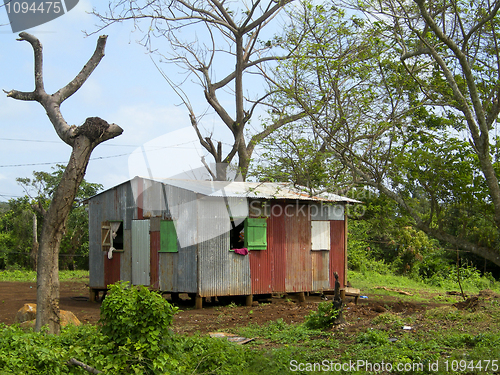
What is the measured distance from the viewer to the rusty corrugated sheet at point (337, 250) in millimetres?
15727

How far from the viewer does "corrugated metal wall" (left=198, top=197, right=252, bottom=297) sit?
43.6 feet

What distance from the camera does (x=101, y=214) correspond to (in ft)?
53.1

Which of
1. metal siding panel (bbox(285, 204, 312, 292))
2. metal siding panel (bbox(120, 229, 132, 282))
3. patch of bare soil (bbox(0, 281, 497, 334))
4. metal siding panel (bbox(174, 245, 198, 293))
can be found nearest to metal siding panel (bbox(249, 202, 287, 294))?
metal siding panel (bbox(285, 204, 312, 292))

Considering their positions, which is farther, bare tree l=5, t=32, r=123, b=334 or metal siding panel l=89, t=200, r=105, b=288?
metal siding panel l=89, t=200, r=105, b=288

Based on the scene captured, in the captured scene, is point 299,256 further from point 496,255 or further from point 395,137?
point 496,255

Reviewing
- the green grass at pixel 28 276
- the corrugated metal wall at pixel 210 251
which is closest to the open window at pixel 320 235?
the corrugated metal wall at pixel 210 251

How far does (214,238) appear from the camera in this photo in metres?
13.5

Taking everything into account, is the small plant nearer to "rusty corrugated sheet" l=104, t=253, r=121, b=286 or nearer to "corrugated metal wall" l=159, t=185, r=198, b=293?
"corrugated metal wall" l=159, t=185, r=198, b=293

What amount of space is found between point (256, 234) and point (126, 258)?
167 inches

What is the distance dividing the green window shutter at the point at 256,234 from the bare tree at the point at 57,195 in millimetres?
6422

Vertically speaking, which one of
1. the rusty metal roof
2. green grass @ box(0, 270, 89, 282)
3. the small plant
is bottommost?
green grass @ box(0, 270, 89, 282)

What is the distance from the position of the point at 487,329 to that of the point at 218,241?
713 cm

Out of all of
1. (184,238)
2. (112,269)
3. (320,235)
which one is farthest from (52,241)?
(320,235)

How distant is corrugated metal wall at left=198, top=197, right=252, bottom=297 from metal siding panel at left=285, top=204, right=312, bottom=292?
1.49 metres
